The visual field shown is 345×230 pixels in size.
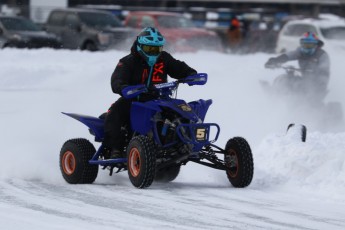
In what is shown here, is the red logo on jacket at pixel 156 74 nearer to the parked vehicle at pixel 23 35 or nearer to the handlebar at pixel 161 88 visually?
the handlebar at pixel 161 88

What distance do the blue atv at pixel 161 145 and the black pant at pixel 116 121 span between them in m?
0.10

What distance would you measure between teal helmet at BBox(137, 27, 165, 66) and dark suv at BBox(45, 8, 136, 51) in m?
19.4

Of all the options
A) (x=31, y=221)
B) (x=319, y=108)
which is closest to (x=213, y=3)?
(x=319, y=108)

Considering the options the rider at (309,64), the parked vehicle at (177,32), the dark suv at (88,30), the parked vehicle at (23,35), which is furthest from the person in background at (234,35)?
the rider at (309,64)

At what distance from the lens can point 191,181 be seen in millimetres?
10797

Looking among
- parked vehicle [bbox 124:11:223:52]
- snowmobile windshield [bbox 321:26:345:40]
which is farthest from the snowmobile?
parked vehicle [bbox 124:11:223:52]

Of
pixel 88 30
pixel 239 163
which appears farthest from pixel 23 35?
pixel 239 163

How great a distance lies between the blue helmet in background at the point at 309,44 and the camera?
54.3ft

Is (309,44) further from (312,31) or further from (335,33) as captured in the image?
(312,31)

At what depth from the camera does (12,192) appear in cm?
922

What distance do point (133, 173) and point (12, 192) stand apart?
123 cm

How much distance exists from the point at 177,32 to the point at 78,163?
20.2 m

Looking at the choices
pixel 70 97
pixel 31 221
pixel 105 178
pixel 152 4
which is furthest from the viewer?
pixel 152 4

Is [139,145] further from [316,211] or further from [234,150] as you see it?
[316,211]
